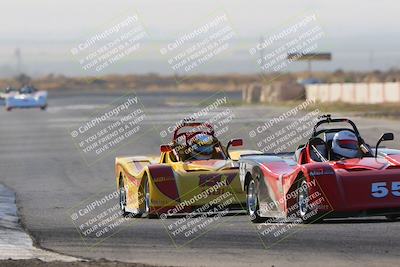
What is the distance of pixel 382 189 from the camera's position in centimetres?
1523

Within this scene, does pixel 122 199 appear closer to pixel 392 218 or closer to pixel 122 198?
pixel 122 198

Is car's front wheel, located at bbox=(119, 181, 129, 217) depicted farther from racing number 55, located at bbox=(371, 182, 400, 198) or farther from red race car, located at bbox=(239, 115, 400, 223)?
racing number 55, located at bbox=(371, 182, 400, 198)

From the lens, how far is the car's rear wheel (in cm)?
1714

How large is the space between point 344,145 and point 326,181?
1491mm

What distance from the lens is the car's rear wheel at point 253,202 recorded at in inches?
675

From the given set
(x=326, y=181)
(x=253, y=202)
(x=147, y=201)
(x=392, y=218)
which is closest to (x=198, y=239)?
(x=326, y=181)

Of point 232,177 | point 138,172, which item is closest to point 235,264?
point 232,177

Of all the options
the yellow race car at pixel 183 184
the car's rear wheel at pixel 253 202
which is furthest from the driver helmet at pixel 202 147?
the car's rear wheel at pixel 253 202

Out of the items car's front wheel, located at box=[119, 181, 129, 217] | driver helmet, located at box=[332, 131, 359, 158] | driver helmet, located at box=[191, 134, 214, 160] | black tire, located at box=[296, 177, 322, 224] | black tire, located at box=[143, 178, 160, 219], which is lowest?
car's front wheel, located at box=[119, 181, 129, 217]

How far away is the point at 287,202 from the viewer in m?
16.1

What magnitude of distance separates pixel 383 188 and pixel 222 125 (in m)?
36.8

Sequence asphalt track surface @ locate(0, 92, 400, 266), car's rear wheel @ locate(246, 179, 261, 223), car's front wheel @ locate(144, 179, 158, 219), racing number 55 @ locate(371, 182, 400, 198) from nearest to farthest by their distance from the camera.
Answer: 1. asphalt track surface @ locate(0, 92, 400, 266)
2. racing number 55 @ locate(371, 182, 400, 198)
3. car's rear wheel @ locate(246, 179, 261, 223)
4. car's front wheel @ locate(144, 179, 158, 219)

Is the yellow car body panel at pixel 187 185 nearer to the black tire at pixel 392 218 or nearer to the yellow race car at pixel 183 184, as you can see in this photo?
the yellow race car at pixel 183 184

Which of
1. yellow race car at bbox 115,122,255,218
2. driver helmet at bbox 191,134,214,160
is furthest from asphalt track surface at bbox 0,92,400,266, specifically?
driver helmet at bbox 191,134,214,160
